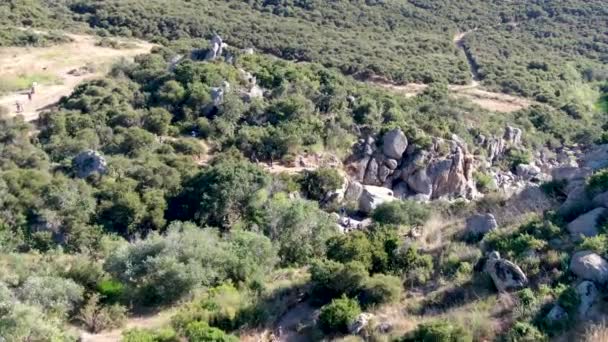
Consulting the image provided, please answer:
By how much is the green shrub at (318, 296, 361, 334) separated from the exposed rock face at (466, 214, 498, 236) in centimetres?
319

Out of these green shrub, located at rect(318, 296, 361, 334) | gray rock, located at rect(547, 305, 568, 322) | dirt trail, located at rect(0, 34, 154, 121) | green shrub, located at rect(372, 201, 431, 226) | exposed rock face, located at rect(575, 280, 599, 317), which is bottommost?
dirt trail, located at rect(0, 34, 154, 121)

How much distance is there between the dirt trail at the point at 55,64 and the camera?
123ft

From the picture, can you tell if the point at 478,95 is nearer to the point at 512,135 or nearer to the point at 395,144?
the point at 512,135

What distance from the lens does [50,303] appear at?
10531 mm

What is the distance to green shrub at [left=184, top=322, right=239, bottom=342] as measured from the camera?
9383mm

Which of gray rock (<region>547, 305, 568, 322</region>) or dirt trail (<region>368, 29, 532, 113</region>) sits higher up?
gray rock (<region>547, 305, 568, 322</region>)

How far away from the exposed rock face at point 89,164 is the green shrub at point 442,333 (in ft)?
60.8

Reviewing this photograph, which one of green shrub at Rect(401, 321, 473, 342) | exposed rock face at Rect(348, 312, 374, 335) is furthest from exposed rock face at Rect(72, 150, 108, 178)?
green shrub at Rect(401, 321, 473, 342)

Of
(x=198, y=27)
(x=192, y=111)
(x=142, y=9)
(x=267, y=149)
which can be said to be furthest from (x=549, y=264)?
(x=142, y=9)

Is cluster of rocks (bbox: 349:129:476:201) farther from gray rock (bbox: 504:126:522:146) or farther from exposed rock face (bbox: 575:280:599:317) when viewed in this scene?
exposed rock face (bbox: 575:280:599:317)

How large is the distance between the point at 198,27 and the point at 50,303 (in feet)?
177

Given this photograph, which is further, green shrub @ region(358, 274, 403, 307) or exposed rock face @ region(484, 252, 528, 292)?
green shrub @ region(358, 274, 403, 307)

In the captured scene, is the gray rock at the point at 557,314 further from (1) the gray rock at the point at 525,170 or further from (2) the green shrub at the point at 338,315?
(1) the gray rock at the point at 525,170

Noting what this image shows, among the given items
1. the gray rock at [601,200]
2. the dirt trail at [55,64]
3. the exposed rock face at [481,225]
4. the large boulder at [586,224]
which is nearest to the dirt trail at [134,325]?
the exposed rock face at [481,225]
